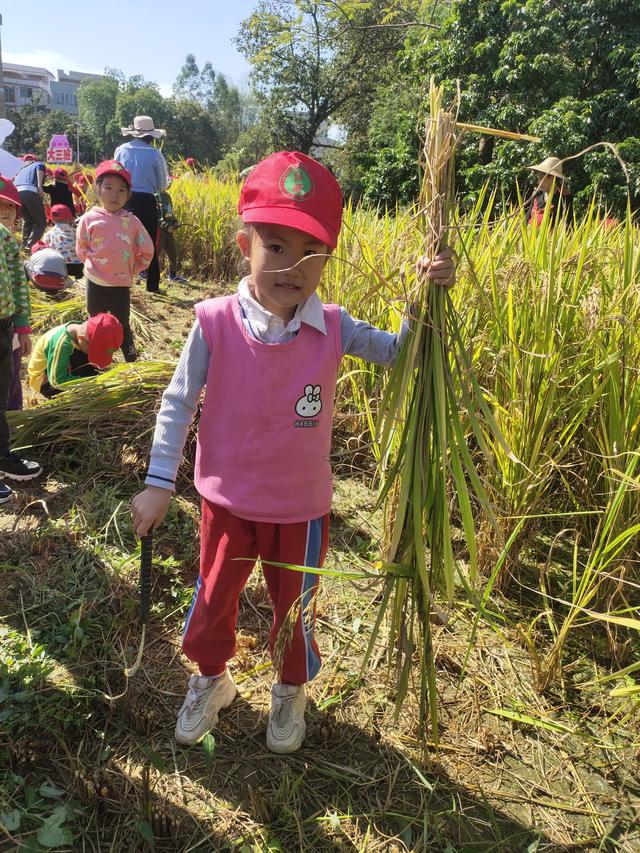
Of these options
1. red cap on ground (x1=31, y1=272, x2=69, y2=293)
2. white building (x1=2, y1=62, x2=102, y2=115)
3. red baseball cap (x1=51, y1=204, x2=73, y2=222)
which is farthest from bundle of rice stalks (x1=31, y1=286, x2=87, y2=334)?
white building (x1=2, y1=62, x2=102, y2=115)

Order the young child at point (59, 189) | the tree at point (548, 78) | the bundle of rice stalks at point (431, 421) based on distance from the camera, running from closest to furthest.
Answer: the bundle of rice stalks at point (431, 421)
the young child at point (59, 189)
the tree at point (548, 78)

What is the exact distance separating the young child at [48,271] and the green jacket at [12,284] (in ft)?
9.02

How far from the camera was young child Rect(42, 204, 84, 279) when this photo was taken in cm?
599

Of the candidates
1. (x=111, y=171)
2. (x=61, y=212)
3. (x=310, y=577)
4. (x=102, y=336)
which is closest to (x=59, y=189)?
(x=61, y=212)

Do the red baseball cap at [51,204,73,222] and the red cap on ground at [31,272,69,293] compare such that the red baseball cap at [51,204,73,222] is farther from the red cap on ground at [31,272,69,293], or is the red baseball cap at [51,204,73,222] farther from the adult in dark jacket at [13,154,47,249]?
the red cap on ground at [31,272,69,293]

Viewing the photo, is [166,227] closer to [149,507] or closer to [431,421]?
[149,507]

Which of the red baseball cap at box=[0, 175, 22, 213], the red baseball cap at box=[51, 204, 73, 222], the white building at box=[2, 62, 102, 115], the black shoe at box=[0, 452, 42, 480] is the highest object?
the white building at box=[2, 62, 102, 115]

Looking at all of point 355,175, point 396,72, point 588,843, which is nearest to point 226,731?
point 588,843

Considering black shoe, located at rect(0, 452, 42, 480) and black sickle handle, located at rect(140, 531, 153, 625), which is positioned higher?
black sickle handle, located at rect(140, 531, 153, 625)

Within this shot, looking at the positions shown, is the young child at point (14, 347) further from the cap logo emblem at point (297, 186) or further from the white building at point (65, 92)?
the white building at point (65, 92)

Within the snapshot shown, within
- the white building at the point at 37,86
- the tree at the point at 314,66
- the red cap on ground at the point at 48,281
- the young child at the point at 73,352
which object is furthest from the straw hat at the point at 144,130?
the white building at the point at 37,86

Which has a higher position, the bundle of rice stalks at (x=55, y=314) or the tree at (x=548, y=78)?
the tree at (x=548, y=78)

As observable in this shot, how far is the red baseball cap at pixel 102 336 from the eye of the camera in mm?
3072

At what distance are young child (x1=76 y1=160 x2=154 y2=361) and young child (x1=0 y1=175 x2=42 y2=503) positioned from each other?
3.03 feet
